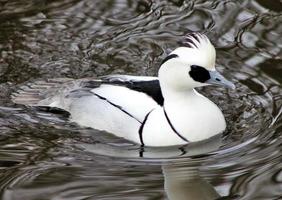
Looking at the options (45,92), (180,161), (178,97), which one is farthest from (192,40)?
(45,92)

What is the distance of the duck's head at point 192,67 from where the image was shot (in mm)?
5516

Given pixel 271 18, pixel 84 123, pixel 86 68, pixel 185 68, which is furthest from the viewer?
pixel 271 18

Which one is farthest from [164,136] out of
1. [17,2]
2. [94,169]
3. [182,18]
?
[17,2]

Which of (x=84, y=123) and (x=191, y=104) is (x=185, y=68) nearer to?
(x=191, y=104)

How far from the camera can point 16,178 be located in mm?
5516

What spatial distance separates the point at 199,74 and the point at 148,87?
481 millimetres

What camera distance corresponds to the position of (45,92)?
21.3 feet

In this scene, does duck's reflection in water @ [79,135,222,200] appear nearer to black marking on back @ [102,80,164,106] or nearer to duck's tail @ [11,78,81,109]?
black marking on back @ [102,80,164,106]

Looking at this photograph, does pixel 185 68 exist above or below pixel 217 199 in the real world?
above

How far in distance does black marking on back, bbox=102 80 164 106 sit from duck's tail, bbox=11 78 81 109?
49cm

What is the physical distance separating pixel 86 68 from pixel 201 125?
1392 mm

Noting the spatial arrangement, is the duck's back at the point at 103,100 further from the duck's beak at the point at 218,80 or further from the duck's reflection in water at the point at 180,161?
the duck's beak at the point at 218,80

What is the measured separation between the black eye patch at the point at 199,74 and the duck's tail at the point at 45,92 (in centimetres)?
104

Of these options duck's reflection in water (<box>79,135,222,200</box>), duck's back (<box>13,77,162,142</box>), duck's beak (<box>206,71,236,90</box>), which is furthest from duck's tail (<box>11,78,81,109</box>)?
duck's beak (<box>206,71,236,90</box>)
